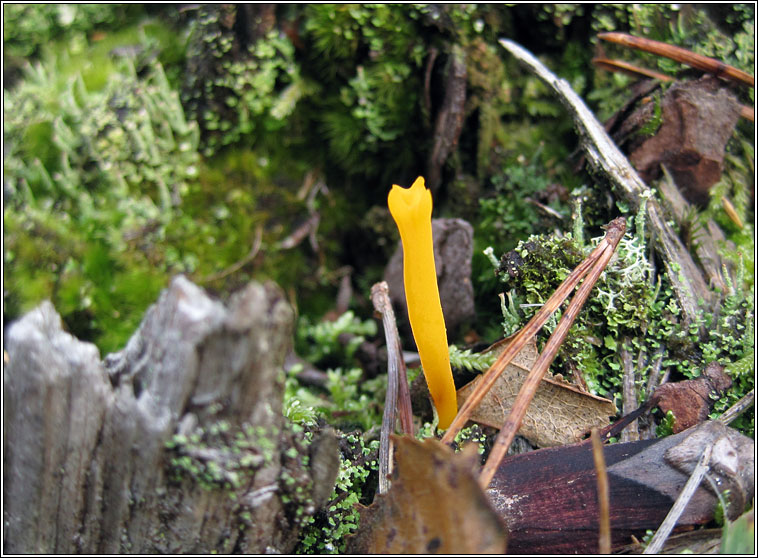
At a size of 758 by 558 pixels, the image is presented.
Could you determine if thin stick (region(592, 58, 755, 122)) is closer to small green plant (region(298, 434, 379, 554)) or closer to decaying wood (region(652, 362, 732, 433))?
decaying wood (region(652, 362, 732, 433))

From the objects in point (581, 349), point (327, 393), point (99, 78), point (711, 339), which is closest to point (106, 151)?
point (99, 78)

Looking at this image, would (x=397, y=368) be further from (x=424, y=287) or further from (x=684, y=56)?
(x=684, y=56)

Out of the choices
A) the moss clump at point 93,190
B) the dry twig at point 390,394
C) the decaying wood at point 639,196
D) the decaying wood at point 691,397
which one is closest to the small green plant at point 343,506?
the dry twig at point 390,394

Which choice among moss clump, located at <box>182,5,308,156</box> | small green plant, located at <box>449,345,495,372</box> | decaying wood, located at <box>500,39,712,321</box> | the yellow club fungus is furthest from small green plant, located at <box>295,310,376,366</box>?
decaying wood, located at <box>500,39,712,321</box>

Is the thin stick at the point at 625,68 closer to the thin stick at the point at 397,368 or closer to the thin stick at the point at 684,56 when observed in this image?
the thin stick at the point at 684,56

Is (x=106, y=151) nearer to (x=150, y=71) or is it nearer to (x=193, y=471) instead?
(x=150, y=71)

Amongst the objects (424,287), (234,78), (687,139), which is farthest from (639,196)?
(234,78)
